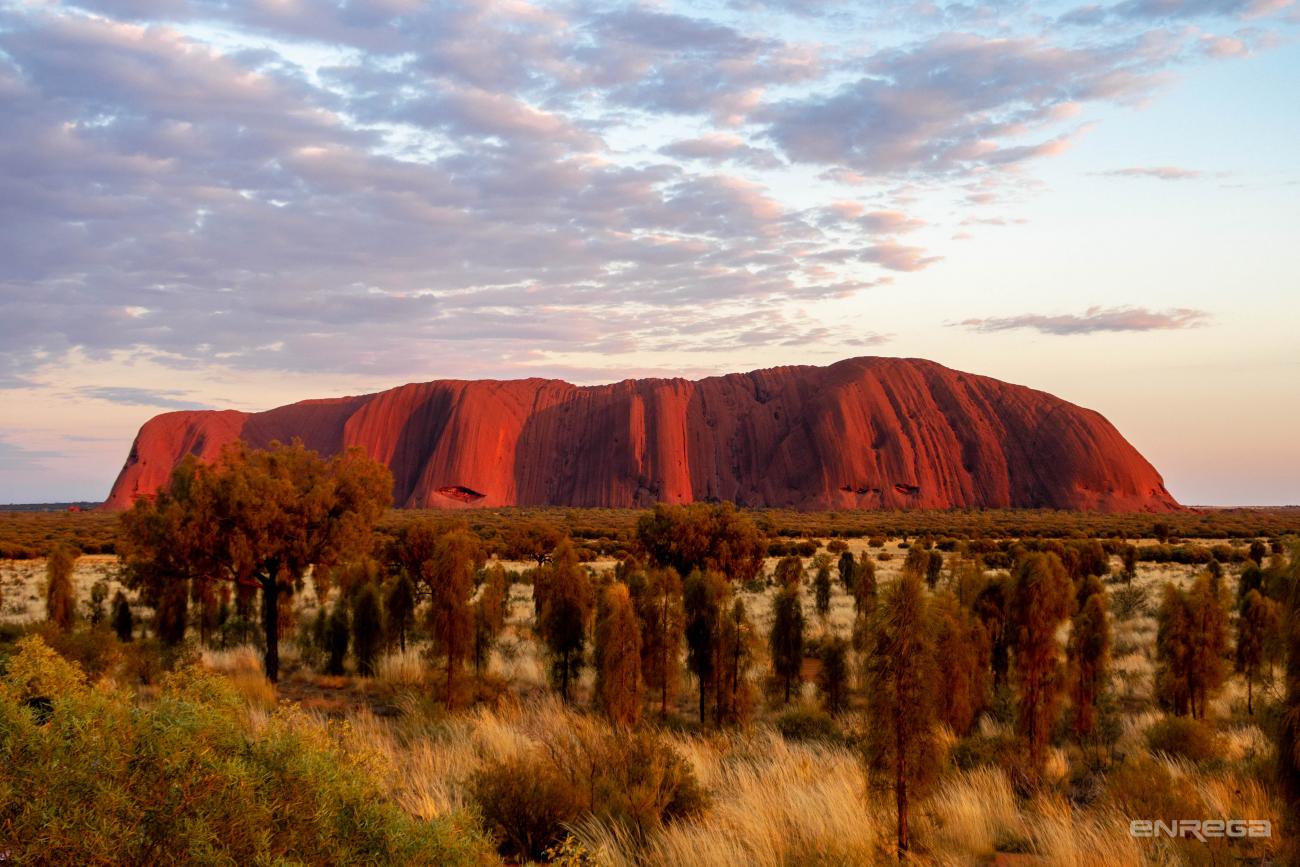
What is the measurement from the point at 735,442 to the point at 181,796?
397 feet

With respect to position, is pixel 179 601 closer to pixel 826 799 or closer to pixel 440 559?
pixel 440 559

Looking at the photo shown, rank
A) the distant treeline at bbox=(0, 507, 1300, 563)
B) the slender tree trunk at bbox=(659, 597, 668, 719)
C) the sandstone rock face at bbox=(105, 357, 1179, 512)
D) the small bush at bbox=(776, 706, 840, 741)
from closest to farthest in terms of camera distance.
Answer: the small bush at bbox=(776, 706, 840, 741) → the slender tree trunk at bbox=(659, 597, 668, 719) → the distant treeline at bbox=(0, 507, 1300, 563) → the sandstone rock face at bbox=(105, 357, 1179, 512)

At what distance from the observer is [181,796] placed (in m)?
3.25

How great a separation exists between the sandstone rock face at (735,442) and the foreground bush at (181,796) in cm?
10861

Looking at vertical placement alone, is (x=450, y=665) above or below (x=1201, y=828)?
above

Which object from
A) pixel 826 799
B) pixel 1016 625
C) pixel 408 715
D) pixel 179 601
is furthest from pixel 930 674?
pixel 179 601

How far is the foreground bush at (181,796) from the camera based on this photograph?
3.02 meters

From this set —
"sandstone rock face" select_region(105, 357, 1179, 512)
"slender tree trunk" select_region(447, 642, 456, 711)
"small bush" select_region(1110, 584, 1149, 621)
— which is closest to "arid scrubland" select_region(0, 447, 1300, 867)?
"slender tree trunk" select_region(447, 642, 456, 711)

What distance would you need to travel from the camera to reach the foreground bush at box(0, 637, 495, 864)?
9.89 feet

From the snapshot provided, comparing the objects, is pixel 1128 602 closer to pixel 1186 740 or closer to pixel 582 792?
pixel 1186 740

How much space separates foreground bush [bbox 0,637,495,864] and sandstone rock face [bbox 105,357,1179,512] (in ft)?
356

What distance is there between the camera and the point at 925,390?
407 feet

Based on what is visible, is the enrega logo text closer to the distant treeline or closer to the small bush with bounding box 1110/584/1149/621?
the small bush with bounding box 1110/584/1149/621

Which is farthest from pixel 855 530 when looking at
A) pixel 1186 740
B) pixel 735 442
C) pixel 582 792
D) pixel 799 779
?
pixel 582 792
